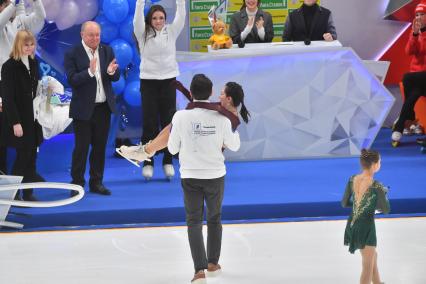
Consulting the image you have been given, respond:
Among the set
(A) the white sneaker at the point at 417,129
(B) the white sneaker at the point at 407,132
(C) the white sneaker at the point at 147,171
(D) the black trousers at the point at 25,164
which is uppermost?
(D) the black trousers at the point at 25,164

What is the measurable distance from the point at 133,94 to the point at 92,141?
1.76m

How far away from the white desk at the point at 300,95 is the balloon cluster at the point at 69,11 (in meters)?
1.05

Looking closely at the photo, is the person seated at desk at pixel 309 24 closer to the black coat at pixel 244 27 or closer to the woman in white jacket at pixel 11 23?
the black coat at pixel 244 27

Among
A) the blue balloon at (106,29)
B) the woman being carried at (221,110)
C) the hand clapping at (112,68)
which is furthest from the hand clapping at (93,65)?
the blue balloon at (106,29)

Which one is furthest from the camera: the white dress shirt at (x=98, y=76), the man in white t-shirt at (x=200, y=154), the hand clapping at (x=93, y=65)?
the white dress shirt at (x=98, y=76)

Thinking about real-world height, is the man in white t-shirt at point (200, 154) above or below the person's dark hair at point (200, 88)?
below

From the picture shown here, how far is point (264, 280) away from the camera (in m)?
4.46

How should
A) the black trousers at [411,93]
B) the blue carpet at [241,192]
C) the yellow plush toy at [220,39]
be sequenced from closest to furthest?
the blue carpet at [241,192], the yellow plush toy at [220,39], the black trousers at [411,93]

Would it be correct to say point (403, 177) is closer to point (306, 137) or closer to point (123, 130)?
point (306, 137)

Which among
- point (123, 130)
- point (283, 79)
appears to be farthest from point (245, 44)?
point (123, 130)

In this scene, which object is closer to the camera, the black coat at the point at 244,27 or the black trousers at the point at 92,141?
the black trousers at the point at 92,141

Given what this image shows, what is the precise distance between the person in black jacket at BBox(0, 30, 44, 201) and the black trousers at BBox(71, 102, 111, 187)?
1.04 feet

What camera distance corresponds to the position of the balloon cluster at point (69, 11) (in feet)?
24.8

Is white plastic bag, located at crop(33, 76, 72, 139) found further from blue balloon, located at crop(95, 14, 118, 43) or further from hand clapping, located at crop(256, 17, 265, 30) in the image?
hand clapping, located at crop(256, 17, 265, 30)
